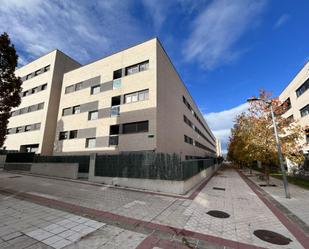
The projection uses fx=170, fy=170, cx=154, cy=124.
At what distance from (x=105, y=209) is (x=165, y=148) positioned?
1070cm

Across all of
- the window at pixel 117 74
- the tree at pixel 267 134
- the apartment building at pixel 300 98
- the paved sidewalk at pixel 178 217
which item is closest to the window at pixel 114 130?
the window at pixel 117 74

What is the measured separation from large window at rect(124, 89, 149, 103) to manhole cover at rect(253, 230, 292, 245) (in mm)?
13896

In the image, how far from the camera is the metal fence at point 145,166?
1092 cm

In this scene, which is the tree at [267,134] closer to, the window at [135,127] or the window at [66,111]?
the window at [135,127]

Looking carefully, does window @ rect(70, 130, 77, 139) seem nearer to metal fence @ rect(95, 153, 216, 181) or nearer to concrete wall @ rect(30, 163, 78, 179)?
concrete wall @ rect(30, 163, 78, 179)

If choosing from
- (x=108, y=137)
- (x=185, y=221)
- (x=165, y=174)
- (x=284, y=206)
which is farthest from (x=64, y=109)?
(x=284, y=206)

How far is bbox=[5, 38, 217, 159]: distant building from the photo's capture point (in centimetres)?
1708

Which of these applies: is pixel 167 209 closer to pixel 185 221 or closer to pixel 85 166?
pixel 185 221

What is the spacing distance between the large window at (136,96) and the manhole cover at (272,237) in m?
13.9

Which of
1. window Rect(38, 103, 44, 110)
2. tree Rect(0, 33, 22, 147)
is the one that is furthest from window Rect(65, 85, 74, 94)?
tree Rect(0, 33, 22, 147)

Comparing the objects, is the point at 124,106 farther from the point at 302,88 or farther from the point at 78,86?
the point at 302,88

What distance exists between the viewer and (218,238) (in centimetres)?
491

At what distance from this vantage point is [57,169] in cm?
1695

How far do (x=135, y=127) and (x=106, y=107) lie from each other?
481cm
